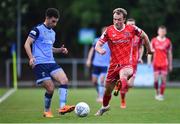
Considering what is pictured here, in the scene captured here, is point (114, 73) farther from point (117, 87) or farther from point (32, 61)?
point (32, 61)

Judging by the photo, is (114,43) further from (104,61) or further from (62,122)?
(104,61)

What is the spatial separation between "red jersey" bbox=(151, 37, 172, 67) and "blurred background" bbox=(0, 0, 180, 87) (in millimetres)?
18007

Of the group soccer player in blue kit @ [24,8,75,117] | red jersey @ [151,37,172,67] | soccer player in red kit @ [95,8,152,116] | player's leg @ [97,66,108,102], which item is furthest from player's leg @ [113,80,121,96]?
red jersey @ [151,37,172,67]

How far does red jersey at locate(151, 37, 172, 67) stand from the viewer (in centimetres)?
2422

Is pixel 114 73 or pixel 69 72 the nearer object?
pixel 114 73

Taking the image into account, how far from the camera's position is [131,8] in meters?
46.9

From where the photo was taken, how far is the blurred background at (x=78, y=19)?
45.4 meters

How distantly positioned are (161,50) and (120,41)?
8613 mm

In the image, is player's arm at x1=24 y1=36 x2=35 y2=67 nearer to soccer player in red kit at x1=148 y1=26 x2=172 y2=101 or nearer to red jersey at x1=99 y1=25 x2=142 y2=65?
red jersey at x1=99 y1=25 x2=142 y2=65

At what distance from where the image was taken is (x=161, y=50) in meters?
24.4

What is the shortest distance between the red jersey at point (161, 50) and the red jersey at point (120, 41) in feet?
26.8

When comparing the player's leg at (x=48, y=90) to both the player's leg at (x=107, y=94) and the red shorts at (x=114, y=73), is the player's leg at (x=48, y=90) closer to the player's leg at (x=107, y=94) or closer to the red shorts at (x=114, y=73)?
the player's leg at (x=107, y=94)

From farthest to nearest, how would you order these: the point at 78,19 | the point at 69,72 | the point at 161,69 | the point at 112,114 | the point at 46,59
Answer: the point at 78,19 → the point at 69,72 → the point at 161,69 → the point at 112,114 → the point at 46,59

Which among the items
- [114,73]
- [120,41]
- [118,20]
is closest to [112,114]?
[114,73]
